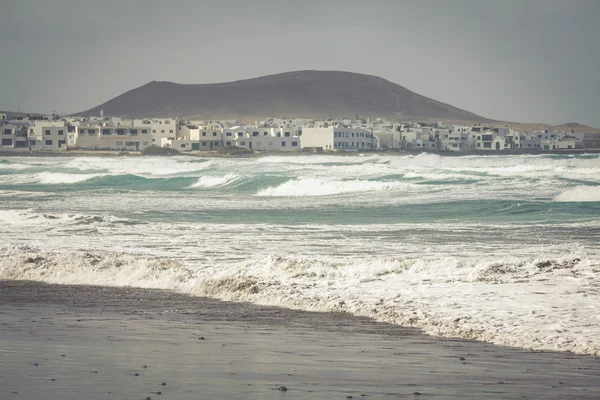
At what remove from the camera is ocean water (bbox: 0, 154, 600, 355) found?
10.7 metres

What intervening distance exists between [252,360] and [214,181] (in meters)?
44.6

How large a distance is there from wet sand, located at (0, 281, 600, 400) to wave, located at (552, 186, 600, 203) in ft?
77.8

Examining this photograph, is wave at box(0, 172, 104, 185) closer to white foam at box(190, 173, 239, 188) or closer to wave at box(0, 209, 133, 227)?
white foam at box(190, 173, 239, 188)

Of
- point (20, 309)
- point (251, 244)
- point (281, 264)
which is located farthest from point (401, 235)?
point (20, 309)

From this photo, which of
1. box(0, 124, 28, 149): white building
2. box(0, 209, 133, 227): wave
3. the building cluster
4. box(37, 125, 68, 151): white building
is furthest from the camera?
box(0, 124, 28, 149): white building

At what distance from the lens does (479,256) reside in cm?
1662

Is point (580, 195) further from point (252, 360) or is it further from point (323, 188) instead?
point (252, 360)

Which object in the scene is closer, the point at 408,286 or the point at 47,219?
the point at 408,286

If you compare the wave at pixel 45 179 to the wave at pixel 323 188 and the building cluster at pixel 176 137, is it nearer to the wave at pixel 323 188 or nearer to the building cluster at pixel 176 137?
the wave at pixel 323 188

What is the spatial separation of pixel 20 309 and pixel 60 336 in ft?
7.29

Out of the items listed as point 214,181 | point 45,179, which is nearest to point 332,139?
point 45,179

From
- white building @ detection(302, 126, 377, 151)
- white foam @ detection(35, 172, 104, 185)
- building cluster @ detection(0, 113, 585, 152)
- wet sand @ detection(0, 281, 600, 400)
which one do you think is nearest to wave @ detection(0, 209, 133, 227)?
wet sand @ detection(0, 281, 600, 400)

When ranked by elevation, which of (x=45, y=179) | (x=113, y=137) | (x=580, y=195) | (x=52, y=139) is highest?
(x=113, y=137)

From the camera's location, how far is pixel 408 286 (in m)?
12.3
